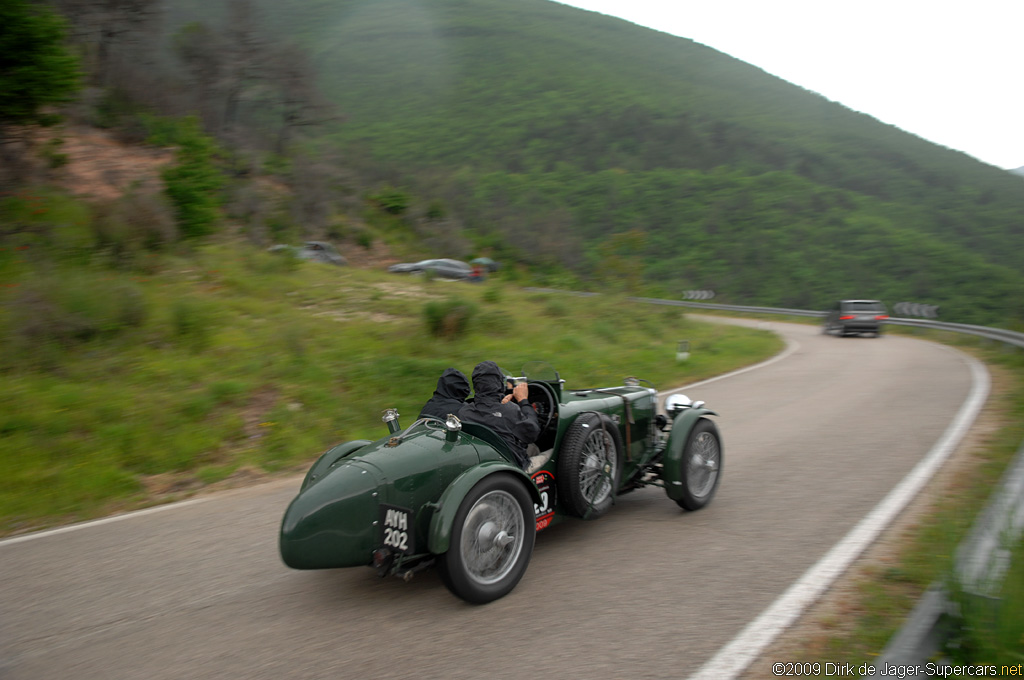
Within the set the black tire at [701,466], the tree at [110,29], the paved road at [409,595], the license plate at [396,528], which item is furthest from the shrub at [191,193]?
the license plate at [396,528]

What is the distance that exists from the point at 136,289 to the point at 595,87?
66.3m

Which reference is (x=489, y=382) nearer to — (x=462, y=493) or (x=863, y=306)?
(x=462, y=493)

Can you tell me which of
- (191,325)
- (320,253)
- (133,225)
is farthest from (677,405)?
(320,253)

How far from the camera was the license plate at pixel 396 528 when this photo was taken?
3.92 m

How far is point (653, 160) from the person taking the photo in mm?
55562

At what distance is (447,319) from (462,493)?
8580 millimetres

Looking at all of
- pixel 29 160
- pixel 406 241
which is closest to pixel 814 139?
pixel 406 241

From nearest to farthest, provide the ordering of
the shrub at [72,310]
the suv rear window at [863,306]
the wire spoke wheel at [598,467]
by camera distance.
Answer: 1. the wire spoke wheel at [598,467]
2. the shrub at [72,310]
3. the suv rear window at [863,306]

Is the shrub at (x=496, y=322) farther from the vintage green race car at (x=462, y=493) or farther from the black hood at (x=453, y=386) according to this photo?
the black hood at (x=453, y=386)

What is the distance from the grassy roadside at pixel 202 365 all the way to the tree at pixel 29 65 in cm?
312

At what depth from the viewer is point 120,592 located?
4426mm

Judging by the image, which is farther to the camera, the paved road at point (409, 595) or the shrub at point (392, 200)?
the shrub at point (392, 200)

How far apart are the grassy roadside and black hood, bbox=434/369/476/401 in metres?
3.49

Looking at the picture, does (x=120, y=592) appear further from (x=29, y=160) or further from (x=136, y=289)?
(x=29, y=160)
